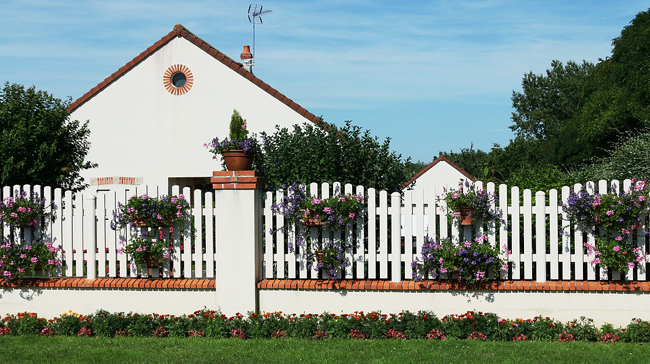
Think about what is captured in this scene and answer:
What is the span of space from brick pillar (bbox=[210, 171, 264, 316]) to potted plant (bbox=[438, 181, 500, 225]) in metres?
2.40

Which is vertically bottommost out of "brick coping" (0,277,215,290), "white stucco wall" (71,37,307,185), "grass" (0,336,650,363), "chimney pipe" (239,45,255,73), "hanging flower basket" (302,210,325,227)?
"grass" (0,336,650,363)

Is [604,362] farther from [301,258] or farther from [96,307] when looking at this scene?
[96,307]

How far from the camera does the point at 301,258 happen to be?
8.61 metres

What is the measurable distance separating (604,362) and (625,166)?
10525mm

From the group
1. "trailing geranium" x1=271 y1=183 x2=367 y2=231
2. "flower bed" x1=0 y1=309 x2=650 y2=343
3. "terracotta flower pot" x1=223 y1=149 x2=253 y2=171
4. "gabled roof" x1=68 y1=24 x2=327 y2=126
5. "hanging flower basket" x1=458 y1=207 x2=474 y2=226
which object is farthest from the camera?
"gabled roof" x1=68 y1=24 x2=327 y2=126

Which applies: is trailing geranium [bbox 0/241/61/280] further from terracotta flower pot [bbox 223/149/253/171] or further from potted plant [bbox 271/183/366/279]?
potted plant [bbox 271/183/366/279]

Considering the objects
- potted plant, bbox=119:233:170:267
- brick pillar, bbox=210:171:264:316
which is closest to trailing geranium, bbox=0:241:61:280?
potted plant, bbox=119:233:170:267

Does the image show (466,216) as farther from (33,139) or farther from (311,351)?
(33,139)

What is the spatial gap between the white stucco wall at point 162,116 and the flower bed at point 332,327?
41.8 feet

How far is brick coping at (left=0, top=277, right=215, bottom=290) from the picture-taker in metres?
8.66

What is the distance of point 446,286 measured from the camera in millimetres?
8219

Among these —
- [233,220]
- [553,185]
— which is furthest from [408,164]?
[233,220]

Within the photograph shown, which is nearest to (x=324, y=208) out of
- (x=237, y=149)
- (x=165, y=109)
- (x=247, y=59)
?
(x=237, y=149)

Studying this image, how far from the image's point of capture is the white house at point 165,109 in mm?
20859
